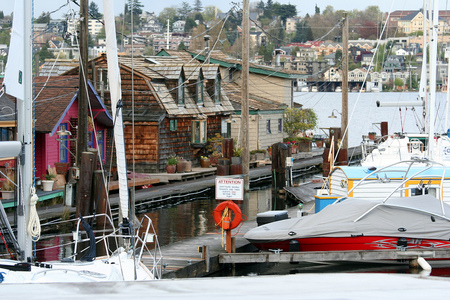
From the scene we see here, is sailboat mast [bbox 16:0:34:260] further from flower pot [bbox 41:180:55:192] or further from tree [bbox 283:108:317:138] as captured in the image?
tree [bbox 283:108:317:138]

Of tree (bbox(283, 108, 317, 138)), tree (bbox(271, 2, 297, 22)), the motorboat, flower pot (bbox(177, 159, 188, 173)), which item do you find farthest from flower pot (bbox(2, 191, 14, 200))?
tree (bbox(271, 2, 297, 22))

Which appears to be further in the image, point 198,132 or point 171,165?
point 198,132

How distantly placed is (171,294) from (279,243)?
439 inches

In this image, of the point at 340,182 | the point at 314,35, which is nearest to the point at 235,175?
the point at 340,182

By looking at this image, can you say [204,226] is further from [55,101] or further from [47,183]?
[55,101]

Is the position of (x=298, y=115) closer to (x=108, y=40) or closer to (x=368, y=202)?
(x=368, y=202)

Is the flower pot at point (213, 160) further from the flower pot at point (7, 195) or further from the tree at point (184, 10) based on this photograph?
the tree at point (184, 10)

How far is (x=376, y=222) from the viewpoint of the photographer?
1653 centimetres

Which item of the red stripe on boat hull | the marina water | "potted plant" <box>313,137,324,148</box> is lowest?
the marina water

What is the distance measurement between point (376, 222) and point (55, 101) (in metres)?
15.9

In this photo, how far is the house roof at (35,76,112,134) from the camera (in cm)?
2648

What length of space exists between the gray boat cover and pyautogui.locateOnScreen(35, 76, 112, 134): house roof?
39.9 feet

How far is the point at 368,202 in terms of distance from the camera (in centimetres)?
1723

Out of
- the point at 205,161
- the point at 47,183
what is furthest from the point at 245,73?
the point at 47,183
